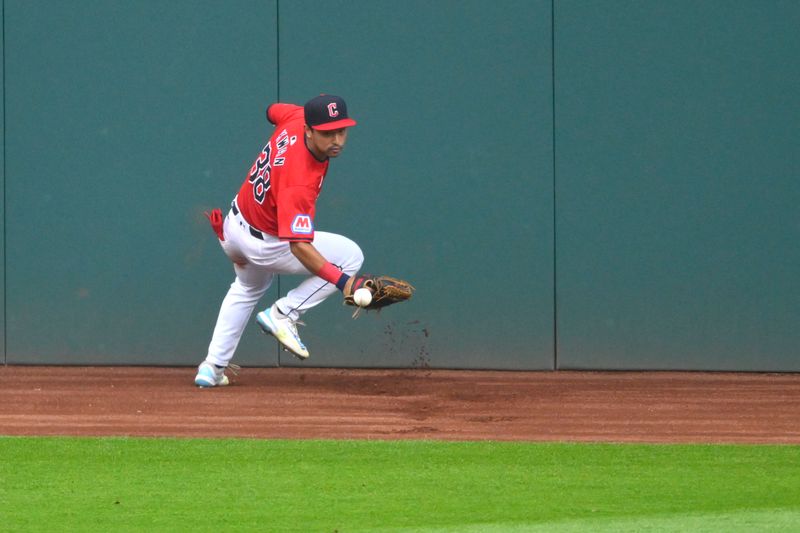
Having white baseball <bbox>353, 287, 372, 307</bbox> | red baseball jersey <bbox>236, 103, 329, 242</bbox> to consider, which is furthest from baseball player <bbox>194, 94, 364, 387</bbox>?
white baseball <bbox>353, 287, 372, 307</bbox>

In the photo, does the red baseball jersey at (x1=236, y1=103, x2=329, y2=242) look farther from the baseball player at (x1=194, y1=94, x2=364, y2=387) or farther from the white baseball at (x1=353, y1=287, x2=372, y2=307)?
the white baseball at (x1=353, y1=287, x2=372, y2=307)

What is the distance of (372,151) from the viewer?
9.41 metres

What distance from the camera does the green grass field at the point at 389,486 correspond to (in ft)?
15.5

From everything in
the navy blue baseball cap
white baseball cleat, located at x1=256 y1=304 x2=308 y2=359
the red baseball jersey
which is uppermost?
the navy blue baseball cap

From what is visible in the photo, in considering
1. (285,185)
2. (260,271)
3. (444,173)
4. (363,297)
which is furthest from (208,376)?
(444,173)

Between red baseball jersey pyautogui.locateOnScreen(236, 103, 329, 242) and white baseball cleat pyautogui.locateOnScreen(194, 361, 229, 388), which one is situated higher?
red baseball jersey pyautogui.locateOnScreen(236, 103, 329, 242)

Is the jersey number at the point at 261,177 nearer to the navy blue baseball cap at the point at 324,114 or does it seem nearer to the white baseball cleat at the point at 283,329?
the navy blue baseball cap at the point at 324,114

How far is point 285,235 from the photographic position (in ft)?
24.5

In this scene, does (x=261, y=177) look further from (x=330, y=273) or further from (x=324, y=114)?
(x=330, y=273)

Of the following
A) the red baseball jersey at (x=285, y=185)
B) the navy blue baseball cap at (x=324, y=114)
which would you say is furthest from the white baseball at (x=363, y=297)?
the navy blue baseball cap at (x=324, y=114)

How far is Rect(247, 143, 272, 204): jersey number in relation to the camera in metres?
7.93

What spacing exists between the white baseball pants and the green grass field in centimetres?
188

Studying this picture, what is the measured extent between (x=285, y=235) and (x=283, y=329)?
2.48 ft

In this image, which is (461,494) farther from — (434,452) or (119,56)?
(119,56)
